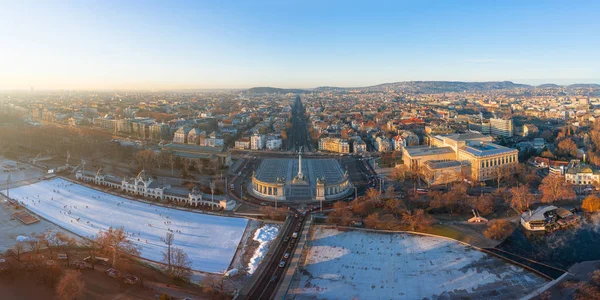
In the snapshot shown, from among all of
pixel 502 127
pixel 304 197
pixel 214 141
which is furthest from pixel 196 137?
pixel 502 127

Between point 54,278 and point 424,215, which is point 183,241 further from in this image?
point 424,215

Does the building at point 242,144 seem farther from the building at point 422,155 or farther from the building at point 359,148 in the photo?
the building at point 422,155

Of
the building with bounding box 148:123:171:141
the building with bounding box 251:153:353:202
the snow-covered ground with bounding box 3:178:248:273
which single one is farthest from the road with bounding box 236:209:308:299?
the building with bounding box 148:123:171:141

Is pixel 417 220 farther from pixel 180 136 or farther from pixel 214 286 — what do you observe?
pixel 180 136

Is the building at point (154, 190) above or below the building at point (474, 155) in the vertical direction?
below

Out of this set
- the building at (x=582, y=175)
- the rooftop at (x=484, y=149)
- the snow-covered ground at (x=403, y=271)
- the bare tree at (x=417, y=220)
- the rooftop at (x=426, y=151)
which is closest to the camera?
the snow-covered ground at (x=403, y=271)

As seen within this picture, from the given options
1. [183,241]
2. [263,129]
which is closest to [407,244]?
[183,241]

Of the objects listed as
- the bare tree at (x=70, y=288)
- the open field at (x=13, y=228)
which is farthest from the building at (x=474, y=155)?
the open field at (x=13, y=228)
